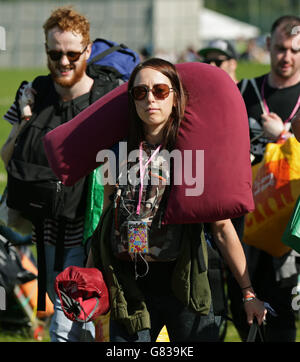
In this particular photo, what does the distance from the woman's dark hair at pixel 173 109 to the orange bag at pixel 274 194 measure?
3.78ft

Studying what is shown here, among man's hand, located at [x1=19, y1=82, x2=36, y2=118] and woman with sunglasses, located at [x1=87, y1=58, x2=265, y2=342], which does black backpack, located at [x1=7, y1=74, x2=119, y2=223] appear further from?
woman with sunglasses, located at [x1=87, y1=58, x2=265, y2=342]

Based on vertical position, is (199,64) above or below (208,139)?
above

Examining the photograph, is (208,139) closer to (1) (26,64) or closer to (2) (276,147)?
(2) (276,147)

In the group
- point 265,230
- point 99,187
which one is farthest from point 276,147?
point 99,187

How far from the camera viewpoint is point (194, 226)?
3.35 meters

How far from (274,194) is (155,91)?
1335 millimetres

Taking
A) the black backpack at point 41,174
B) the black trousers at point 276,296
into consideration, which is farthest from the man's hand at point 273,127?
the black backpack at point 41,174

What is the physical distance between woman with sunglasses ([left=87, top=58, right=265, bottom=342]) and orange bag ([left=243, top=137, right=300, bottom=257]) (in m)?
1.02

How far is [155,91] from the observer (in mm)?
3252

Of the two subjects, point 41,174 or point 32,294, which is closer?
point 41,174

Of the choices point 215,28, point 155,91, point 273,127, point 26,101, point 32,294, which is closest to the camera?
point 155,91

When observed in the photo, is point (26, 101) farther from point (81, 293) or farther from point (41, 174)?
point (81, 293)

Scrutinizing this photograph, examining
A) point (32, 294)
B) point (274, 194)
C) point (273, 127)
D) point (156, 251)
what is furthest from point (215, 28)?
Result: point (156, 251)
